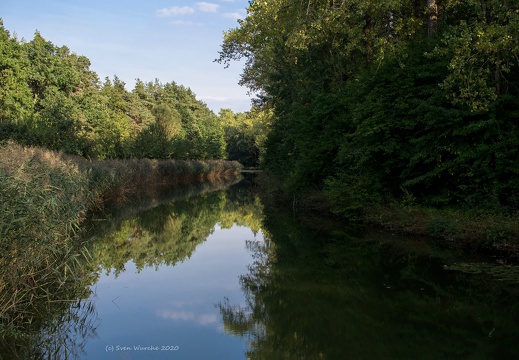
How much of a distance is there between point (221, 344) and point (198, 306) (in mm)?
1594

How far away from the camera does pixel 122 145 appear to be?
34406 millimetres

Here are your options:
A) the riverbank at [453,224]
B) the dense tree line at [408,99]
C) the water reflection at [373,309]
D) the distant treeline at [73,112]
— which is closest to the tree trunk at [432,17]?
the dense tree line at [408,99]

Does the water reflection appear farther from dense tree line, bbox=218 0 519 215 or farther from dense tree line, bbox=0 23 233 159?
dense tree line, bbox=0 23 233 159

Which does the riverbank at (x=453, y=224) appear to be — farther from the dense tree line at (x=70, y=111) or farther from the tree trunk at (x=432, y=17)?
the dense tree line at (x=70, y=111)

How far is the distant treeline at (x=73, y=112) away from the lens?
86.6ft

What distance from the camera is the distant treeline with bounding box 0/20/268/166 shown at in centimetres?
2639

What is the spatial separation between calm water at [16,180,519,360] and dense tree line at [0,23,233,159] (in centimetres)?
1568

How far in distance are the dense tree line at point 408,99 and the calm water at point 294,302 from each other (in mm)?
2739

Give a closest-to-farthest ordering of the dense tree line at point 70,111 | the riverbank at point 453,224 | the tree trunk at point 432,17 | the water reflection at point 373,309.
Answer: the water reflection at point 373,309, the riverbank at point 453,224, the tree trunk at point 432,17, the dense tree line at point 70,111

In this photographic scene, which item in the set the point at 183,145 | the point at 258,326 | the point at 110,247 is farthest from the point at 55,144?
the point at 258,326

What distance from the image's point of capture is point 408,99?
13.8 metres

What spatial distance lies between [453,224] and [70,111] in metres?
36.0

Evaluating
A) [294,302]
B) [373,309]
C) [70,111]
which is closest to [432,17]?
[373,309]

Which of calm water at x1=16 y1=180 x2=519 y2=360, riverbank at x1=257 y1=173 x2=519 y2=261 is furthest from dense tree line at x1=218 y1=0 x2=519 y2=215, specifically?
calm water at x1=16 y1=180 x2=519 y2=360
